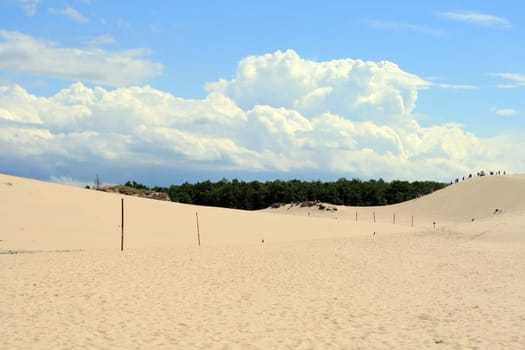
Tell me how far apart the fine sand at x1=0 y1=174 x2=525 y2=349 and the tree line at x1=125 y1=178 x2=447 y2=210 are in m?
56.3

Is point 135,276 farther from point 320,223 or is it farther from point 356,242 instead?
point 320,223

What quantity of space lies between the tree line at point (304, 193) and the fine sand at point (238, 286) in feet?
185

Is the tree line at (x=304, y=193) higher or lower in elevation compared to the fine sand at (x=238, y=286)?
higher

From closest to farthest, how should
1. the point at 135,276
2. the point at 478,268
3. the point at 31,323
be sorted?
the point at 31,323
the point at 135,276
the point at 478,268

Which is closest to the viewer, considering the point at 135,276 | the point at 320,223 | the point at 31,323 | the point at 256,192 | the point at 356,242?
the point at 31,323

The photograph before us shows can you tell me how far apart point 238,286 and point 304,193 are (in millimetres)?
83558

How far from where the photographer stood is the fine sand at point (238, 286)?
11547 millimetres

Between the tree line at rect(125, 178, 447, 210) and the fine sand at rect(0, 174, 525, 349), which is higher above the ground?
the tree line at rect(125, 178, 447, 210)

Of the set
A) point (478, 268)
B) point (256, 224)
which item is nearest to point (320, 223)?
point (256, 224)

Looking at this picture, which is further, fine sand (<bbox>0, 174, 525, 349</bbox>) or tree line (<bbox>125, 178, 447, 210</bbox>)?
tree line (<bbox>125, 178, 447, 210</bbox>)

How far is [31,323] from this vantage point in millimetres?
12422

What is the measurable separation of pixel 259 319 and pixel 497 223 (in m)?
31.2

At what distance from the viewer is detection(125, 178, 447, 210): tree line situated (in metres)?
96.5

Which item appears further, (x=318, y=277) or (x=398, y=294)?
(x=318, y=277)
